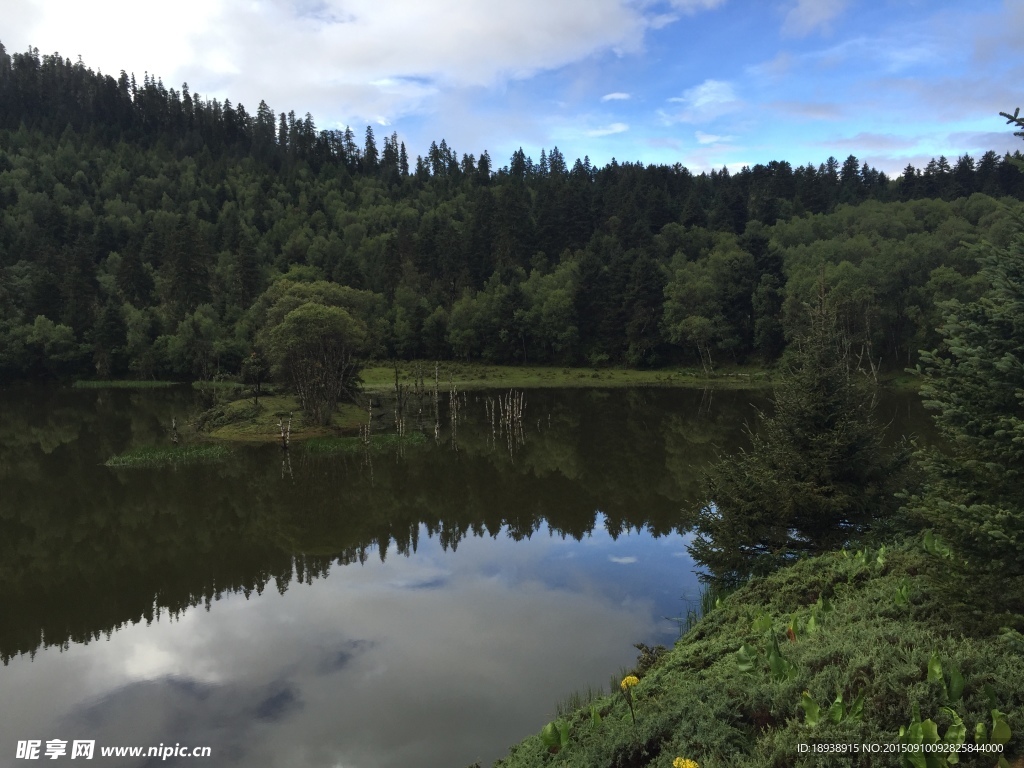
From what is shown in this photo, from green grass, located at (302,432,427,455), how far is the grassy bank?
112 feet

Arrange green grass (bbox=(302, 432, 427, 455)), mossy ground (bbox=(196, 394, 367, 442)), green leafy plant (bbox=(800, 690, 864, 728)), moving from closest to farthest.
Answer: green leafy plant (bbox=(800, 690, 864, 728))
green grass (bbox=(302, 432, 427, 455))
mossy ground (bbox=(196, 394, 367, 442))

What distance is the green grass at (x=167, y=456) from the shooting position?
40.7m

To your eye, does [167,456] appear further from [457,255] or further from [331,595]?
[457,255]

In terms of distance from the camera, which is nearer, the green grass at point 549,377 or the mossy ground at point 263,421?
the mossy ground at point 263,421

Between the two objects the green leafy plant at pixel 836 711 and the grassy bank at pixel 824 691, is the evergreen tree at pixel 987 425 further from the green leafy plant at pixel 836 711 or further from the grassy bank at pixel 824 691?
the green leafy plant at pixel 836 711

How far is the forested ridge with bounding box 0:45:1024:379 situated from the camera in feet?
289

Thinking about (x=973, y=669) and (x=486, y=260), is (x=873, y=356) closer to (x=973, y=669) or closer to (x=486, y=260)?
(x=486, y=260)

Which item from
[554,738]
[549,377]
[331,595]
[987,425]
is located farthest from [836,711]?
[549,377]

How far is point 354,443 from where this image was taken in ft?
150

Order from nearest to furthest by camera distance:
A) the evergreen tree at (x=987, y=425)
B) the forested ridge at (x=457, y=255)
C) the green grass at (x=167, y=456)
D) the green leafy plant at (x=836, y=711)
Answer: the green leafy plant at (x=836, y=711) < the evergreen tree at (x=987, y=425) < the green grass at (x=167, y=456) < the forested ridge at (x=457, y=255)

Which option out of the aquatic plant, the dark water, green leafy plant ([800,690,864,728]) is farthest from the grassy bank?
the aquatic plant

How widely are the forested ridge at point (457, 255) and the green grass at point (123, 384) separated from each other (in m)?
3.32

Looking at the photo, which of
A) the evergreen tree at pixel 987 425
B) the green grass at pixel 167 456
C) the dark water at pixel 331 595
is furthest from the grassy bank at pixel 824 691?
the green grass at pixel 167 456

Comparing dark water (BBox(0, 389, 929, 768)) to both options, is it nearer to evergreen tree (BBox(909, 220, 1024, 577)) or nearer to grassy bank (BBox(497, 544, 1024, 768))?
grassy bank (BBox(497, 544, 1024, 768))
